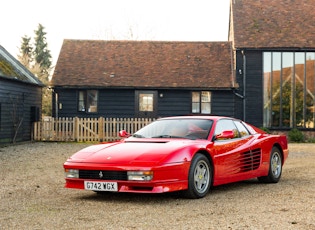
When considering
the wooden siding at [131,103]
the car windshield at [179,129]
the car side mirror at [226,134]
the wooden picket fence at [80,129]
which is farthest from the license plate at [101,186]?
the wooden siding at [131,103]

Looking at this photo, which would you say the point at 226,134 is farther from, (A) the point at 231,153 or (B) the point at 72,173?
(B) the point at 72,173

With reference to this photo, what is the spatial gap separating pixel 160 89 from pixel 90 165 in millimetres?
22471

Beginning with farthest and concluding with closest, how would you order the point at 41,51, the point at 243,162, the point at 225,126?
the point at 41,51, the point at 225,126, the point at 243,162

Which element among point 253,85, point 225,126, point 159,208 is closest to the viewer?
point 159,208

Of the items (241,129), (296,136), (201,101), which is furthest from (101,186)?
(201,101)

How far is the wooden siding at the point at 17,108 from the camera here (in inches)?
978

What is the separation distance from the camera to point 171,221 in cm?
657

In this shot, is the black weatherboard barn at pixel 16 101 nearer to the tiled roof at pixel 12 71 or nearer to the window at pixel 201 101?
the tiled roof at pixel 12 71

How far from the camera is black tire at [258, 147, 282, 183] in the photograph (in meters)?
10.6

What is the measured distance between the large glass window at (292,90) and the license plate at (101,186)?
2291 centimetres

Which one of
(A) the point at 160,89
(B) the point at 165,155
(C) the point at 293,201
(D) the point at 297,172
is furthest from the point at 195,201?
(A) the point at 160,89

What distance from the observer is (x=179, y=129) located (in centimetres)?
947

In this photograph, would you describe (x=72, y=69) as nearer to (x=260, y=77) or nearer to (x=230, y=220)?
(x=260, y=77)

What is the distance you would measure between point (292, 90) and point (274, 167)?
19895 mm
